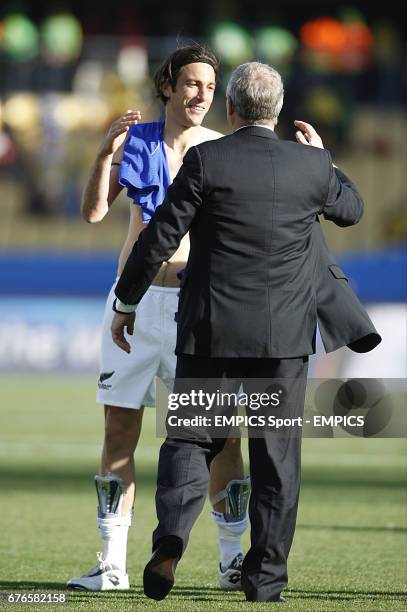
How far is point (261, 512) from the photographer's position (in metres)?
4.45

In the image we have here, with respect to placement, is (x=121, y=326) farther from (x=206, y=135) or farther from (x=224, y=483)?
(x=206, y=135)

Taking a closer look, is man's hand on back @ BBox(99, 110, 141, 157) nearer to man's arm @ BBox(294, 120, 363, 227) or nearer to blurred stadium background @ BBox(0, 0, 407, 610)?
man's arm @ BBox(294, 120, 363, 227)

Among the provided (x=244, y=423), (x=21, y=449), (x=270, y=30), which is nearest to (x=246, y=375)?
(x=244, y=423)

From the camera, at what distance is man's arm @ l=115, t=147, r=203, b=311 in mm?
4348

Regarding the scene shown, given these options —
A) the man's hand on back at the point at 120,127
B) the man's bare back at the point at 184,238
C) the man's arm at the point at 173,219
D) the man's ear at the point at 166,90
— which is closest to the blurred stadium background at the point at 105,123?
the man's bare back at the point at 184,238

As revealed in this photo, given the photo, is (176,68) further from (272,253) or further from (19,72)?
(19,72)

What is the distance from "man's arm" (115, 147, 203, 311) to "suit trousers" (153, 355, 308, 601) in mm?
358

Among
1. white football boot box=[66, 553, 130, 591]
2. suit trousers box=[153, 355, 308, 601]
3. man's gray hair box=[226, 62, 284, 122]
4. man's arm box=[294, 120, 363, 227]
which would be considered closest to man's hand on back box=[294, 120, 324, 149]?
man's arm box=[294, 120, 363, 227]

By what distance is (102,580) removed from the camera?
512cm

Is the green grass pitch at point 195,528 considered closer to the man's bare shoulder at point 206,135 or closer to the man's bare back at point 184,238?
the man's bare back at point 184,238

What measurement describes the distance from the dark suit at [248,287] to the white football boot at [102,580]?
76 cm

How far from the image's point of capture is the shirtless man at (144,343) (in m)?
5.12

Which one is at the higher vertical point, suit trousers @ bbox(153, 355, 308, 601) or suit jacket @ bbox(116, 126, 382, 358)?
suit jacket @ bbox(116, 126, 382, 358)

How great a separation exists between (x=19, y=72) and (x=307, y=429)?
18.9 metres
